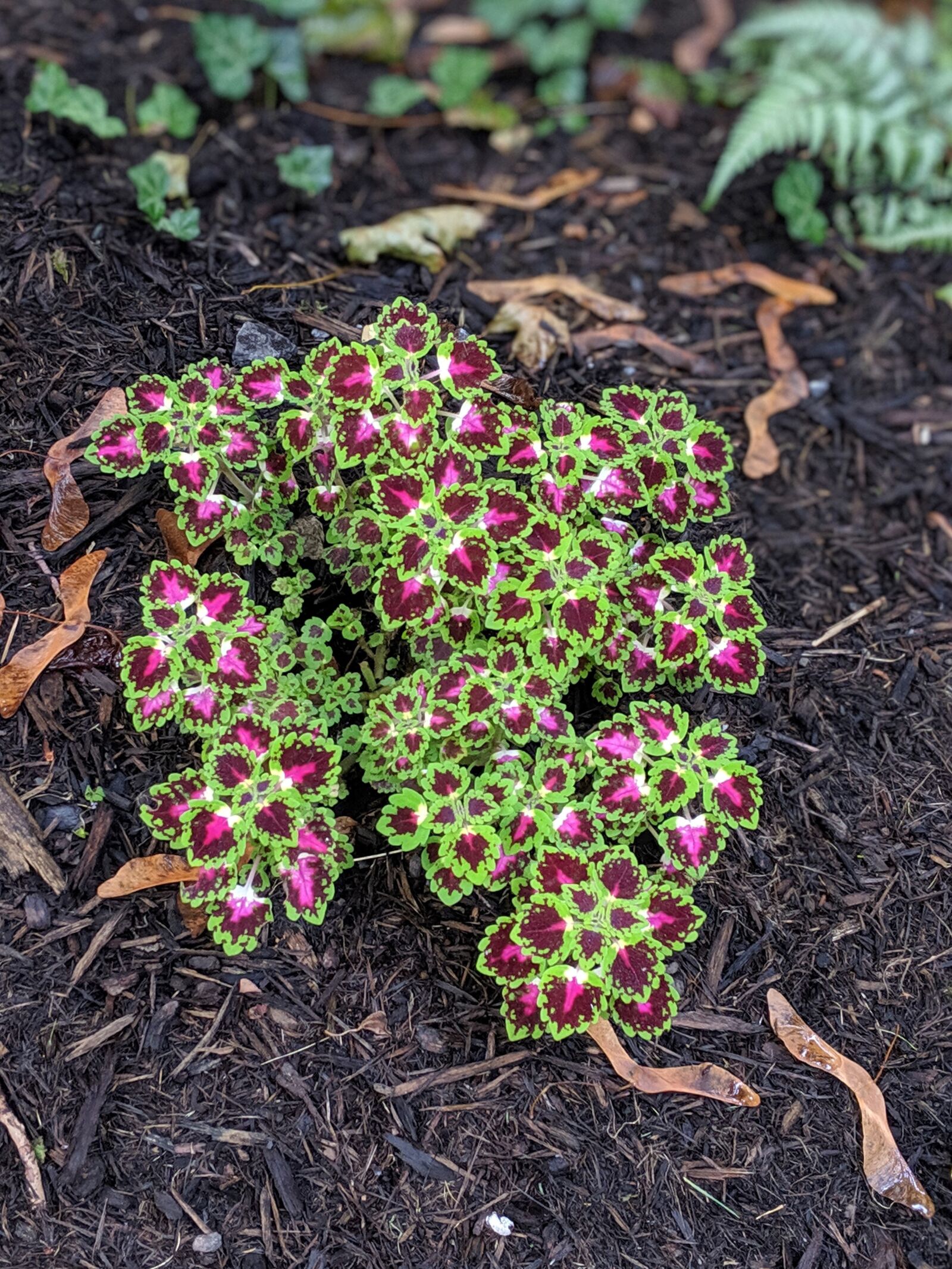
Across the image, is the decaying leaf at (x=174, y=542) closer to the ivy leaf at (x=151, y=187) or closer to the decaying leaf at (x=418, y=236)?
the ivy leaf at (x=151, y=187)

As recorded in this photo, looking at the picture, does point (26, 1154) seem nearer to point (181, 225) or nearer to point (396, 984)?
point (396, 984)

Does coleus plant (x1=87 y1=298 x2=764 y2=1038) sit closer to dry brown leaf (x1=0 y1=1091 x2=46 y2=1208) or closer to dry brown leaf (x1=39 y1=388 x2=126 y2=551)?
dry brown leaf (x1=39 y1=388 x2=126 y2=551)

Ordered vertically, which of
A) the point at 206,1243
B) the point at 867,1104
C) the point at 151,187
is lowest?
the point at 206,1243

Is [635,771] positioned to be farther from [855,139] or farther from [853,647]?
[855,139]

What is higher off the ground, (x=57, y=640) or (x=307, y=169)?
(x=307, y=169)

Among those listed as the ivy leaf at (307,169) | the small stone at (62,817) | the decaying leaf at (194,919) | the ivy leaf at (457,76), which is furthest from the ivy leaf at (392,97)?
the decaying leaf at (194,919)

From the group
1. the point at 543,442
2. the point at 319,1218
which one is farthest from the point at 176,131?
the point at 319,1218

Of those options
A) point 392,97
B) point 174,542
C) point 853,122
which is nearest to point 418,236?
point 392,97
